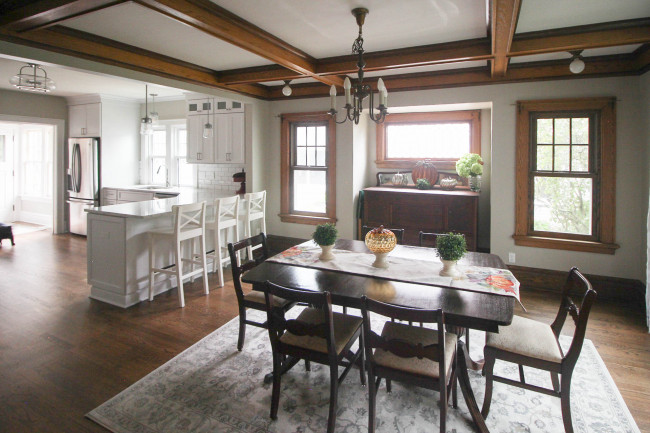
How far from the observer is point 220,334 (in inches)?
129

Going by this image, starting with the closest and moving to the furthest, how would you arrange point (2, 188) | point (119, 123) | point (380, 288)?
point (380, 288) → point (119, 123) → point (2, 188)

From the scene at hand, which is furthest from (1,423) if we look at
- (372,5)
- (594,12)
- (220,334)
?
(594,12)

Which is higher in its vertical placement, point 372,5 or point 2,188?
point 372,5

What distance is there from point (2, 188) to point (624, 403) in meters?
10.8

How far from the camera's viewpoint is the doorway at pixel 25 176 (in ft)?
26.8

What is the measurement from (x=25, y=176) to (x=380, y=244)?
912 cm

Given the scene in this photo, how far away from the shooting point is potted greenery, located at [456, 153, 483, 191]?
4957 millimetres

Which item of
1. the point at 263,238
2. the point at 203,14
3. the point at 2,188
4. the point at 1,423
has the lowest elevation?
the point at 1,423

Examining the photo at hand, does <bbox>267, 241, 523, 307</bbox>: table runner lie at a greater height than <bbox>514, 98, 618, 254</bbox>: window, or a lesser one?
lesser

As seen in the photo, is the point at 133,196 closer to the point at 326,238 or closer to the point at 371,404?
the point at 326,238

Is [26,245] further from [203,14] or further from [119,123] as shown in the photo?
[203,14]

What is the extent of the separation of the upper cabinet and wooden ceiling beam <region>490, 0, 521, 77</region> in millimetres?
3545

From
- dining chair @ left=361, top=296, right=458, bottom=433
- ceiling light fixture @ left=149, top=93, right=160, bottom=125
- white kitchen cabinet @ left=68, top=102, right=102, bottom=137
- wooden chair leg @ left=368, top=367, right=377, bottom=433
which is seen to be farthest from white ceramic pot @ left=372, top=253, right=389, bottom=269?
white kitchen cabinet @ left=68, top=102, right=102, bottom=137

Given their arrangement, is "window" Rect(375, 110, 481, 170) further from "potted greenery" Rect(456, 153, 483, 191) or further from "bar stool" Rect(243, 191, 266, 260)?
"bar stool" Rect(243, 191, 266, 260)
